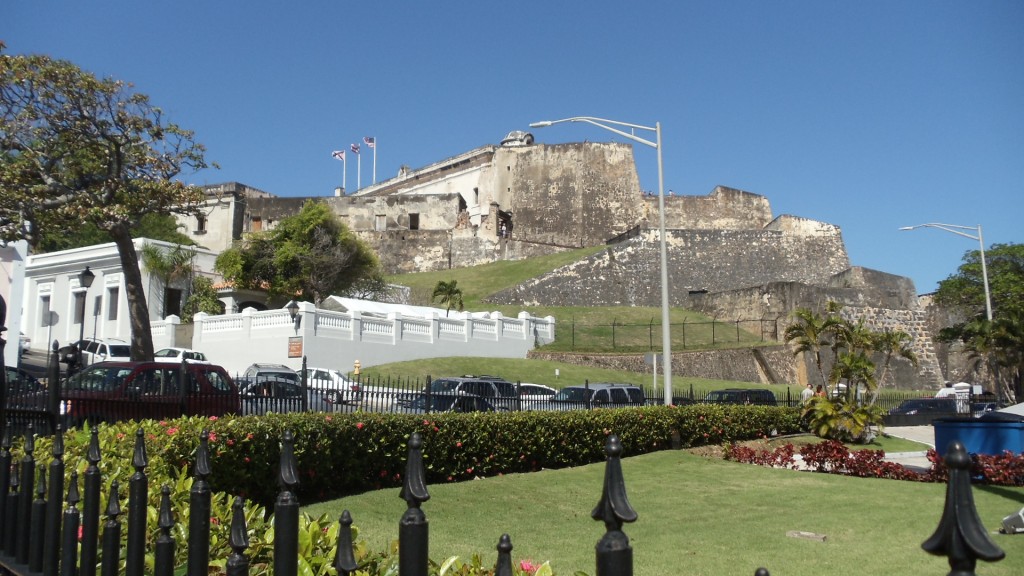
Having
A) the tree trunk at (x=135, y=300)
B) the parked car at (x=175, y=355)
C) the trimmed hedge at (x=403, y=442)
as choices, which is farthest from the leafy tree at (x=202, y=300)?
the trimmed hedge at (x=403, y=442)

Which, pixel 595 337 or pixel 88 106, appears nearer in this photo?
pixel 88 106

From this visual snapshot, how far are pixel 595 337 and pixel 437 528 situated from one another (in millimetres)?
31916

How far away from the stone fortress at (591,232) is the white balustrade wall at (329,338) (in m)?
16.5

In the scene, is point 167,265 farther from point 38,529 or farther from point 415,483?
point 415,483

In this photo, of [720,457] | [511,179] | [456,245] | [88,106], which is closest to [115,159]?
[88,106]

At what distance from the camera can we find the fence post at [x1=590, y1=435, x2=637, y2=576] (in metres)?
1.96

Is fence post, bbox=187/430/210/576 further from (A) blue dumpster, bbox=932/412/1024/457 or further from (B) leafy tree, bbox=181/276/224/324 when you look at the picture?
(B) leafy tree, bbox=181/276/224/324

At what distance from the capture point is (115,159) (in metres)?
23.6

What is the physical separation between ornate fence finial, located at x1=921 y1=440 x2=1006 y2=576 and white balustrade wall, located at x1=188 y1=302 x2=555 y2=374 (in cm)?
2705

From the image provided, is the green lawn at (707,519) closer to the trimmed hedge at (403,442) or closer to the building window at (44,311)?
the trimmed hedge at (403,442)

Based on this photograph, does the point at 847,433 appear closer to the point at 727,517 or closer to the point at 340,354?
the point at 727,517

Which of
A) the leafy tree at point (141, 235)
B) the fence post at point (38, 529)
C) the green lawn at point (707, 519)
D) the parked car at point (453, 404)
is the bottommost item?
the green lawn at point (707, 519)

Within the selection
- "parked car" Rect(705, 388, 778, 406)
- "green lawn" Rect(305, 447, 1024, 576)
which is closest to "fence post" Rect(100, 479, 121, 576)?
"green lawn" Rect(305, 447, 1024, 576)

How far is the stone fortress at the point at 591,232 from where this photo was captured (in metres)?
52.2
